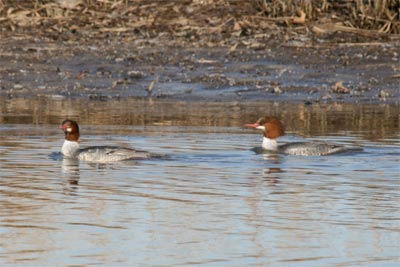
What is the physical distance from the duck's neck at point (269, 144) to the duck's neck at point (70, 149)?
2403mm

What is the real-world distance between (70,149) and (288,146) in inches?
106

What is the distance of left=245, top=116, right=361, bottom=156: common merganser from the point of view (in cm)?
1557

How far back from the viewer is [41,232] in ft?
31.9

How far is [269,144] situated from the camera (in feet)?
54.3

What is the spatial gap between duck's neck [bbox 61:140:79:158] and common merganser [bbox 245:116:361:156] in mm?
2383

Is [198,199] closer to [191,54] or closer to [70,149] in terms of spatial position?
[70,149]

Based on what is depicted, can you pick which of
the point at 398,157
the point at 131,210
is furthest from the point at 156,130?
the point at 131,210

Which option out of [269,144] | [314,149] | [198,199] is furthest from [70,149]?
[198,199]

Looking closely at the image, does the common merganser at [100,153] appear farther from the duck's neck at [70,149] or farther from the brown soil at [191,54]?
the brown soil at [191,54]

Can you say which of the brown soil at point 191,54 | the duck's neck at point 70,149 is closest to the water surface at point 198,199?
the duck's neck at point 70,149

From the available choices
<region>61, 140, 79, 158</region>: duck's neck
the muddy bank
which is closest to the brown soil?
the muddy bank

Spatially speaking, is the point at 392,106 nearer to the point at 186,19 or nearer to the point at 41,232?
the point at 186,19

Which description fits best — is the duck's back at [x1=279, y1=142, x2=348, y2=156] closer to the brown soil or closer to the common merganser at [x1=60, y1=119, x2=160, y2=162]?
the common merganser at [x1=60, y1=119, x2=160, y2=162]

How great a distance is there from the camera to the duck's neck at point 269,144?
16391 millimetres
